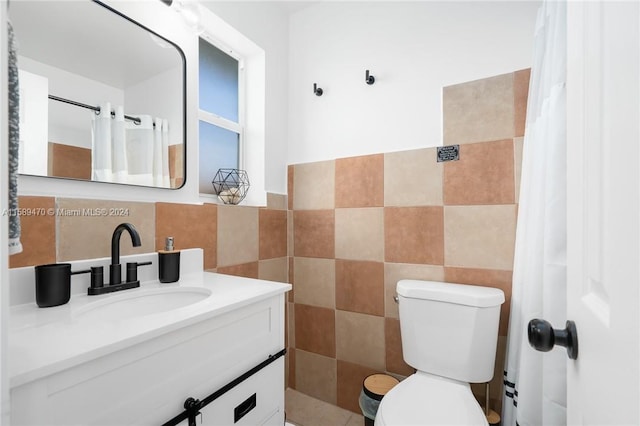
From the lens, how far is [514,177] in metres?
1.31

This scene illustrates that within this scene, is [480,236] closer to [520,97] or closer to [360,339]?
[520,97]

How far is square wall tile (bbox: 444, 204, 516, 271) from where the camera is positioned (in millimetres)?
1326

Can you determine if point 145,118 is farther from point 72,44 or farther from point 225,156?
point 225,156

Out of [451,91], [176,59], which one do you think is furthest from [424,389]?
[176,59]

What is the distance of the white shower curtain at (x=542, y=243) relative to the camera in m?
0.98

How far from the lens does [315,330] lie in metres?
1.80

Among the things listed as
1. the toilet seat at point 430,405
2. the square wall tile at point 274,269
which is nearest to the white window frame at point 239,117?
the square wall tile at point 274,269

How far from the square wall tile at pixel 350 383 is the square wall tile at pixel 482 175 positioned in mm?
1047

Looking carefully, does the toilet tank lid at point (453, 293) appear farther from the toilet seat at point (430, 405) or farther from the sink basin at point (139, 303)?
the sink basin at point (139, 303)

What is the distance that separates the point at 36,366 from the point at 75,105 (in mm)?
885

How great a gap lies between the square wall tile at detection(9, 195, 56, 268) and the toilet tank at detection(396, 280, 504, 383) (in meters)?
1.31

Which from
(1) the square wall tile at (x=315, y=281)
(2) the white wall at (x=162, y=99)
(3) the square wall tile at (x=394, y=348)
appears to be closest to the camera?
(2) the white wall at (x=162, y=99)

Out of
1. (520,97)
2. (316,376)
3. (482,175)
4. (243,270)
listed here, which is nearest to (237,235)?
(243,270)

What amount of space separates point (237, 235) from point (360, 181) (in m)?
0.74
